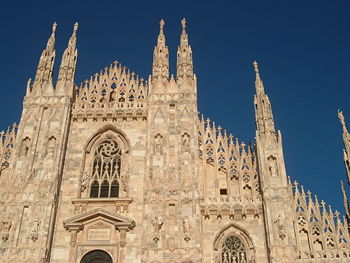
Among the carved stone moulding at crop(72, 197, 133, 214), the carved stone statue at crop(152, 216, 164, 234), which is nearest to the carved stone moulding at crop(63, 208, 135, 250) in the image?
the carved stone moulding at crop(72, 197, 133, 214)

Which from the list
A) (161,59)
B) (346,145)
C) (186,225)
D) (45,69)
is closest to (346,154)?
(346,145)

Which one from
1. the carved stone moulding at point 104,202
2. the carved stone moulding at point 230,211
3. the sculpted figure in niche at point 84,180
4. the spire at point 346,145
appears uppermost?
the spire at point 346,145

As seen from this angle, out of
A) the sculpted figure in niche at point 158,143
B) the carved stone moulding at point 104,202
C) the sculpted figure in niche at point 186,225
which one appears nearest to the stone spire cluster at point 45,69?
the sculpted figure in niche at point 158,143

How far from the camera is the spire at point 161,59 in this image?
875 inches

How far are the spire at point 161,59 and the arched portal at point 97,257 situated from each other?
8.37 m

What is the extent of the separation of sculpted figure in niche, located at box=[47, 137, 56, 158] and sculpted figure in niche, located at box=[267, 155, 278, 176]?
8.63 meters

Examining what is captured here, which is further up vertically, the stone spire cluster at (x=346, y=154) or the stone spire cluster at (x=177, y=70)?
the stone spire cluster at (x=177, y=70)

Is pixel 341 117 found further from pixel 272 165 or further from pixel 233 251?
pixel 233 251

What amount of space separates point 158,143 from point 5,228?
663cm

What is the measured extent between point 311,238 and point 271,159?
3.33 metres

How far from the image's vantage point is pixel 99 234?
18.2 meters

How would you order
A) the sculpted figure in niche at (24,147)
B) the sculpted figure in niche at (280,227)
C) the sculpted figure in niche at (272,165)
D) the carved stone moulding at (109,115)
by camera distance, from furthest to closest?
1. the carved stone moulding at (109,115)
2. the sculpted figure in niche at (24,147)
3. the sculpted figure in niche at (272,165)
4. the sculpted figure in niche at (280,227)

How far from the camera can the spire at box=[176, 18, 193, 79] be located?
22.1 meters

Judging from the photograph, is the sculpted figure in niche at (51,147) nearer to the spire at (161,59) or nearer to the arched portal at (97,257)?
the arched portal at (97,257)
